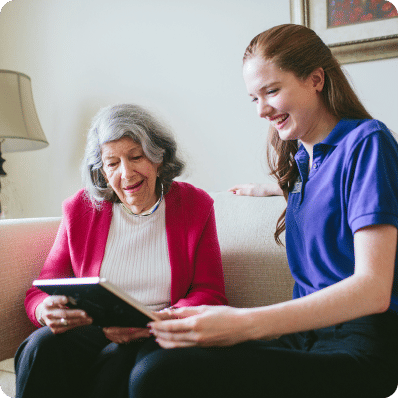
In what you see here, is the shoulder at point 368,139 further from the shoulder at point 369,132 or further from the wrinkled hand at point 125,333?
the wrinkled hand at point 125,333

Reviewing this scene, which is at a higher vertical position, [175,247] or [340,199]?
[340,199]

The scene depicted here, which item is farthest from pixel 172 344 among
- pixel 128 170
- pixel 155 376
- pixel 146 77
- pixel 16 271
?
pixel 146 77

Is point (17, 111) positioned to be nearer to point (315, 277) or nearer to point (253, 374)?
point (315, 277)

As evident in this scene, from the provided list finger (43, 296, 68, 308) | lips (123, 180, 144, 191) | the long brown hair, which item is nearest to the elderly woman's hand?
finger (43, 296, 68, 308)

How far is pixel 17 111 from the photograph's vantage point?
1.88 meters

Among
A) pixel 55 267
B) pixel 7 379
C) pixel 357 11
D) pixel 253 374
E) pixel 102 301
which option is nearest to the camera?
pixel 253 374

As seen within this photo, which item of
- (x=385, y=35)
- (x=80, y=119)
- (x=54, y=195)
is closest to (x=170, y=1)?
(x=80, y=119)

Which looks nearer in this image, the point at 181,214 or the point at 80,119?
the point at 181,214

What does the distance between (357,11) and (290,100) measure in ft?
2.94

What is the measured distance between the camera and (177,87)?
186 cm

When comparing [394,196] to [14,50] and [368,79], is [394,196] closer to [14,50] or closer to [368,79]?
[368,79]

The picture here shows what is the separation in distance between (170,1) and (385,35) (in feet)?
3.05

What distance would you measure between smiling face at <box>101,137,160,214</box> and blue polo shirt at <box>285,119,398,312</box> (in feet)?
1.53

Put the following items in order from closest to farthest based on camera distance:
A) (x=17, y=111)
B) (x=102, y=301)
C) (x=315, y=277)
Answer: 1. (x=102, y=301)
2. (x=315, y=277)
3. (x=17, y=111)
